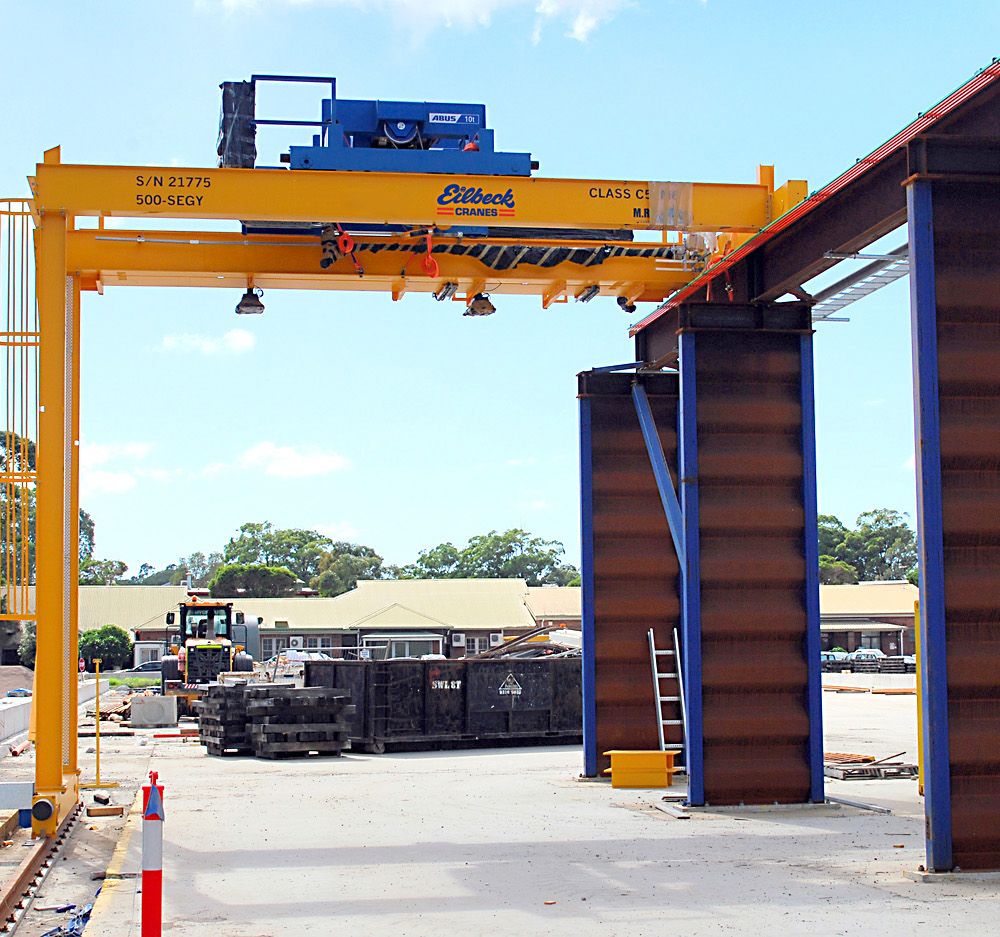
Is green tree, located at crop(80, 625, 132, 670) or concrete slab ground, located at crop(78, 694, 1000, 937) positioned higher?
concrete slab ground, located at crop(78, 694, 1000, 937)

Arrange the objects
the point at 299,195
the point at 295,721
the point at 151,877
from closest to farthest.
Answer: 1. the point at 151,877
2. the point at 299,195
3. the point at 295,721

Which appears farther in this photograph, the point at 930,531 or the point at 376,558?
the point at 376,558

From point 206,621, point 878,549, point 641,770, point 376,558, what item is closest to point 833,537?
point 878,549

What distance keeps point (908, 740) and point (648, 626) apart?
9.42 metres

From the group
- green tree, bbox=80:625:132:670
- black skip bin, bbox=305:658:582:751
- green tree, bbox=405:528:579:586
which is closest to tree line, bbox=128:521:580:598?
green tree, bbox=405:528:579:586

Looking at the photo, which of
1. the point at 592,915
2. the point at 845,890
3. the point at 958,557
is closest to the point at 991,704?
the point at 958,557

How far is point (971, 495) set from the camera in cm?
1042

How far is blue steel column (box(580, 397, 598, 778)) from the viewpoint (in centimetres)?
1816

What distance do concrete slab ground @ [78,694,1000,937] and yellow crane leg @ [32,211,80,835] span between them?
3.88 feet

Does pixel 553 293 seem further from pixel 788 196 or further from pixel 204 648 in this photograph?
pixel 204 648

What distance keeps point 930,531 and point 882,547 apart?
12655 cm

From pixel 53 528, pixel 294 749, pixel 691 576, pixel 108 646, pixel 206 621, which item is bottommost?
pixel 108 646

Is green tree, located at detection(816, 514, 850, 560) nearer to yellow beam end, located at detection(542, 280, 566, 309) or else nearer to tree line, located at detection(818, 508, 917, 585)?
tree line, located at detection(818, 508, 917, 585)

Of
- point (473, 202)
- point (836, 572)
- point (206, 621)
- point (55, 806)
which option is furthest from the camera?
point (836, 572)
